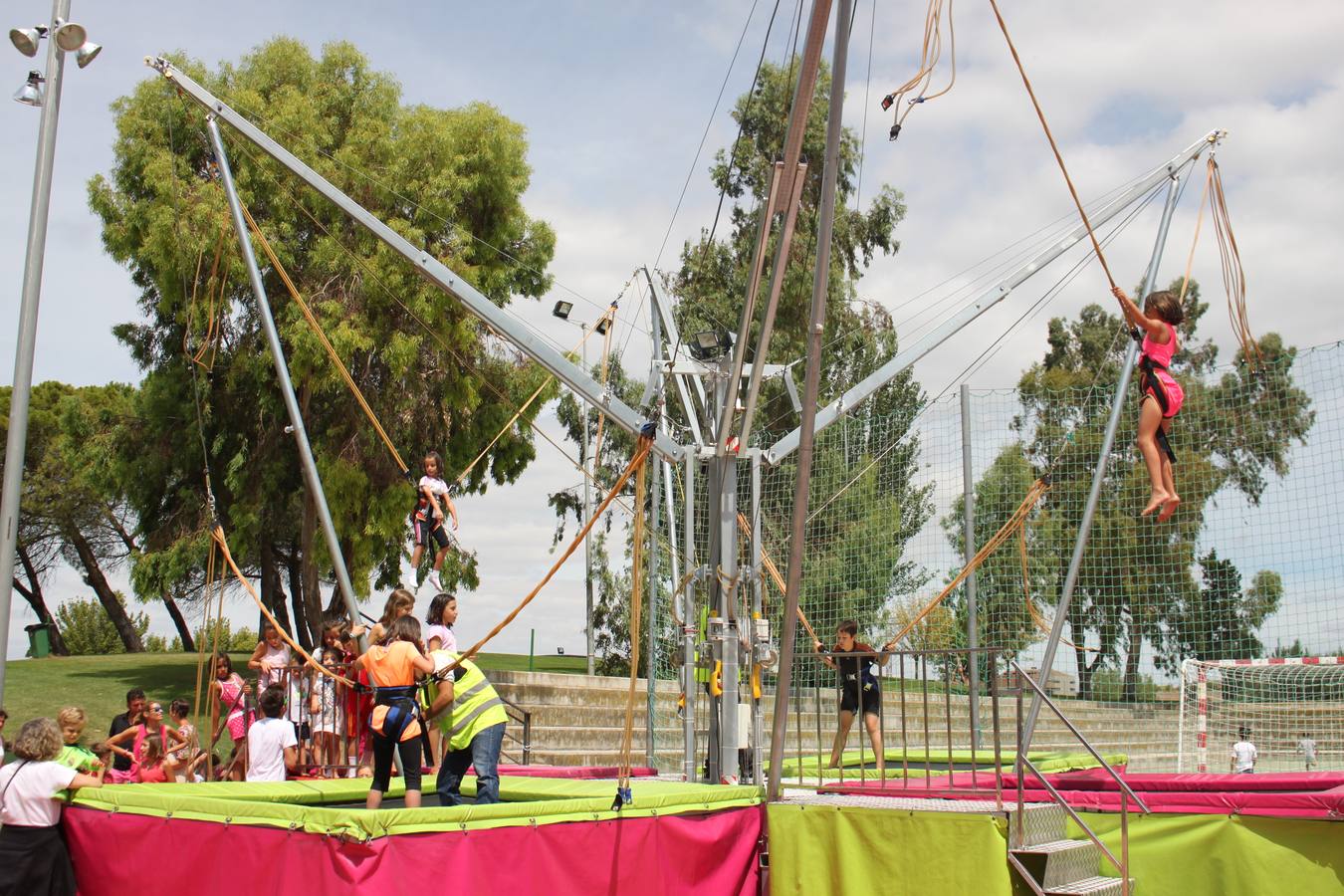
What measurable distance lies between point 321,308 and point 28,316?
385 inches

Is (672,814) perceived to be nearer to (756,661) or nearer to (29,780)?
(756,661)

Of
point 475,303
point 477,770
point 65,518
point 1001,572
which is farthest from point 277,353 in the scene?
point 65,518

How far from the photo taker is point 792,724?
42.1 feet

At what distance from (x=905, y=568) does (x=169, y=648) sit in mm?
23932

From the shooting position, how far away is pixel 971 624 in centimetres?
1023

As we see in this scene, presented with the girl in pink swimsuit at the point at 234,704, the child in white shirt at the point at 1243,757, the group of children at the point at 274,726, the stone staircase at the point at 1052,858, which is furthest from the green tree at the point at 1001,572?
the girl in pink swimsuit at the point at 234,704

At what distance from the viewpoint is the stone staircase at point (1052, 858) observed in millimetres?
6020

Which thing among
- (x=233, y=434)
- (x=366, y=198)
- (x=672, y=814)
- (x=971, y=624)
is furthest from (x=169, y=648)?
(x=672, y=814)

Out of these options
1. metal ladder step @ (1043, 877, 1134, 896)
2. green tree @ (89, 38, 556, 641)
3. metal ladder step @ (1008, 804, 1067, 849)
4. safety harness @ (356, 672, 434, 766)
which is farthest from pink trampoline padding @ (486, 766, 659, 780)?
green tree @ (89, 38, 556, 641)

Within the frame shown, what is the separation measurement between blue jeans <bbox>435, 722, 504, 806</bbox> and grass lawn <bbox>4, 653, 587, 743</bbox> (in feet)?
25.9

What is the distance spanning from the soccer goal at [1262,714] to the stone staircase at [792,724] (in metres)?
0.30

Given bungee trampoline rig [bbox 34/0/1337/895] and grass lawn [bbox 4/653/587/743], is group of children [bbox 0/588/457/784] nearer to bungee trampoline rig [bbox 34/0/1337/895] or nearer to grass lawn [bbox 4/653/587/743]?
bungee trampoline rig [bbox 34/0/1337/895]

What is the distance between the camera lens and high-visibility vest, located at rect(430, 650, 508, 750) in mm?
6332

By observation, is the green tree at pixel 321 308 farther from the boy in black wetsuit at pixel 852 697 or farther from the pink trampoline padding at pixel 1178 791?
the pink trampoline padding at pixel 1178 791
